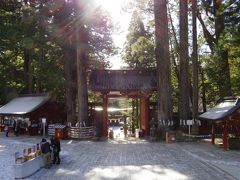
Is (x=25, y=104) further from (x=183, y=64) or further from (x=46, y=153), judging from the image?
(x=46, y=153)

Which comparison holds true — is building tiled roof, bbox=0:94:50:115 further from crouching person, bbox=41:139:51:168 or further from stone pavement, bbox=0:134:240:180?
crouching person, bbox=41:139:51:168

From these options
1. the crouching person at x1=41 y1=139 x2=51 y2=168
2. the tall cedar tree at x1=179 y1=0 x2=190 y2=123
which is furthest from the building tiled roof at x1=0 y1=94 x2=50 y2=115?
the crouching person at x1=41 y1=139 x2=51 y2=168

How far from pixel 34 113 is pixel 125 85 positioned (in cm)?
949

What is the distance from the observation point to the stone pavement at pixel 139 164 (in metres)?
14.4

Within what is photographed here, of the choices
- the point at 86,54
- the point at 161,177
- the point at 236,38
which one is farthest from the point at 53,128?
the point at 161,177

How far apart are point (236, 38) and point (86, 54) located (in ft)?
43.8

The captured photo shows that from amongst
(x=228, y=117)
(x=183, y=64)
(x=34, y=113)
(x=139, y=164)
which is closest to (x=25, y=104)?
(x=34, y=113)

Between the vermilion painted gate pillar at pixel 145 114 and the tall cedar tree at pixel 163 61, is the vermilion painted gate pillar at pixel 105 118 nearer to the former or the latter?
the vermilion painted gate pillar at pixel 145 114

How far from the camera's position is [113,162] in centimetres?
1792

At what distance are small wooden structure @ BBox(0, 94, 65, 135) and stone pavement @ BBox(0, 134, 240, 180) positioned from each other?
1171 cm

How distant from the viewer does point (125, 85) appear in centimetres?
3312

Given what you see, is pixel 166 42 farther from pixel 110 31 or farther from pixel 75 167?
pixel 75 167

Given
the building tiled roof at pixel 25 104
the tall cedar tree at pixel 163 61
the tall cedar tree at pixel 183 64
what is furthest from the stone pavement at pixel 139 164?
the building tiled roof at pixel 25 104

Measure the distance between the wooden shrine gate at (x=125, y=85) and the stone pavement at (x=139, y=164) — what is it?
9.85m
